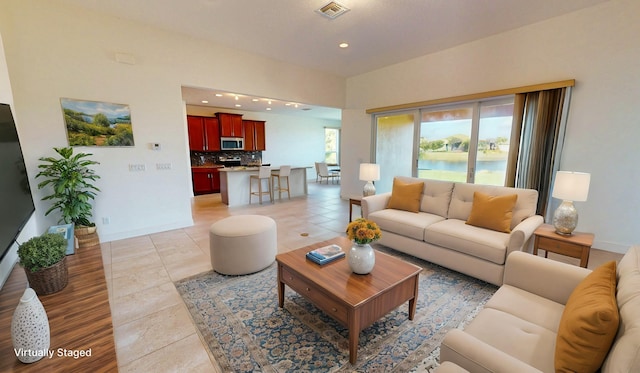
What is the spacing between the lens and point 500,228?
2.65 m

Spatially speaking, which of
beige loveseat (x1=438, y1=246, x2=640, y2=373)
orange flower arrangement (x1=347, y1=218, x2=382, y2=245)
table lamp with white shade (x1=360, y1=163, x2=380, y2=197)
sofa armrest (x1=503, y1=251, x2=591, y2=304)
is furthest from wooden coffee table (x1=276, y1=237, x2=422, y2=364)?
table lamp with white shade (x1=360, y1=163, x2=380, y2=197)

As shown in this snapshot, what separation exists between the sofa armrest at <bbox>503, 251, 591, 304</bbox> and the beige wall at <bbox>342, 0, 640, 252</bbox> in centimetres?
271

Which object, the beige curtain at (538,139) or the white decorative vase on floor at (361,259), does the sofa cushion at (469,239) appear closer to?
the white decorative vase on floor at (361,259)

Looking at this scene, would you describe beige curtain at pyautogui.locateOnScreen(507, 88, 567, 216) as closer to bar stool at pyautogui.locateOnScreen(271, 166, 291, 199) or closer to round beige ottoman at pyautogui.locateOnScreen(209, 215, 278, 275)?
round beige ottoman at pyautogui.locateOnScreen(209, 215, 278, 275)

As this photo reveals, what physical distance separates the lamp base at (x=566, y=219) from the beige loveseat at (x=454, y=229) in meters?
0.17

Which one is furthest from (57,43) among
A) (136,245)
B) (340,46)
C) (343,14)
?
(340,46)

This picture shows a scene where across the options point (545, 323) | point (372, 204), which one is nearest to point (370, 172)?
point (372, 204)

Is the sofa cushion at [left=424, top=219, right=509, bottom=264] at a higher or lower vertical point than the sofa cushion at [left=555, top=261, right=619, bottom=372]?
lower

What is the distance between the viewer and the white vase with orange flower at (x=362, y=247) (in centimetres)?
183

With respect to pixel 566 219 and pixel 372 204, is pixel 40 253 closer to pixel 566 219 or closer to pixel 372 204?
pixel 372 204

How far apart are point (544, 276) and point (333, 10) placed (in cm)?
347

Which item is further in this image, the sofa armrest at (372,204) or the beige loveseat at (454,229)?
the sofa armrest at (372,204)

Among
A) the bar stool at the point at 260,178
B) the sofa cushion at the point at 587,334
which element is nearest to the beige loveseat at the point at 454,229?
the sofa cushion at the point at 587,334

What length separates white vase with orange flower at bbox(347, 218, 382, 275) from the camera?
1826 mm
